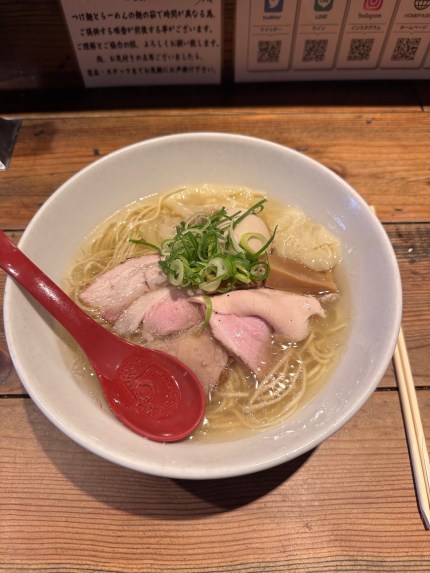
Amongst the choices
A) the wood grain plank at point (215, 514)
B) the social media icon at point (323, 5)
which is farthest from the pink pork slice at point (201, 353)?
the social media icon at point (323, 5)

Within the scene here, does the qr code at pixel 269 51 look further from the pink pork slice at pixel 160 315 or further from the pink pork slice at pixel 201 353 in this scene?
the pink pork slice at pixel 201 353

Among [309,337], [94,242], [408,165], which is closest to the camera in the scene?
[309,337]

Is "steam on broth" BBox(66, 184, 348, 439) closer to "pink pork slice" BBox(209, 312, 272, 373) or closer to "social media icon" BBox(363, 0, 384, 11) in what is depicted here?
"pink pork slice" BBox(209, 312, 272, 373)

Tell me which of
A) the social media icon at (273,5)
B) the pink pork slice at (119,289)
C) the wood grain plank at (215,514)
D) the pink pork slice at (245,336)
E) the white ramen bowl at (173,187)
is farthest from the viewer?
the social media icon at (273,5)

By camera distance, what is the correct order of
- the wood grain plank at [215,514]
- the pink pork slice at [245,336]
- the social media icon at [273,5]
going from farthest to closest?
the social media icon at [273,5] → the pink pork slice at [245,336] → the wood grain plank at [215,514]

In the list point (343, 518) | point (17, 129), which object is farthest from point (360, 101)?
point (343, 518)

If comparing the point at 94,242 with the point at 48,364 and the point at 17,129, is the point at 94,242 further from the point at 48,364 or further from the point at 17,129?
the point at 17,129
